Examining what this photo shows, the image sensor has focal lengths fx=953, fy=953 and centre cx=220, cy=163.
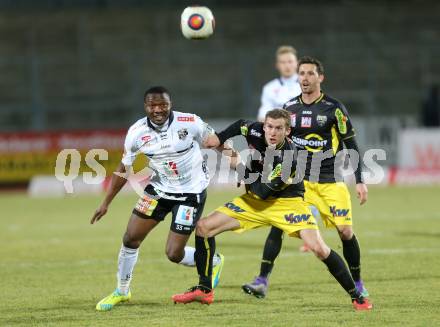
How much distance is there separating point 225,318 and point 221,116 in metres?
16.1

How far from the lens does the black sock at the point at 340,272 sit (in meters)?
7.65

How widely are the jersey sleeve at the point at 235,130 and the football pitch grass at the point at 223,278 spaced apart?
1444 millimetres

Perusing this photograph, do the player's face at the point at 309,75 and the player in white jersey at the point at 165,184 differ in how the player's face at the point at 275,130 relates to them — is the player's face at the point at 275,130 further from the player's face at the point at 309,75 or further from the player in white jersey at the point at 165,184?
the player's face at the point at 309,75

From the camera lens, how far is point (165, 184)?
8.40 m

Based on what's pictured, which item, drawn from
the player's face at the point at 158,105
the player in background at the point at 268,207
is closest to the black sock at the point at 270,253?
the player in background at the point at 268,207

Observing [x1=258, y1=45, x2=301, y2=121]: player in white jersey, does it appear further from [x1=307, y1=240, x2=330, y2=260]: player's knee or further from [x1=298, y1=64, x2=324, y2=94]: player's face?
[x1=307, y1=240, x2=330, y2=260]: player's knee

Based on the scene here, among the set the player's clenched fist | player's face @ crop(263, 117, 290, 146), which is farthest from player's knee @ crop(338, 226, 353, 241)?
the player's clenched fist

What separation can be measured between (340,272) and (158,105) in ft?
6.76

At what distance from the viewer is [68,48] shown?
2584 centimetres

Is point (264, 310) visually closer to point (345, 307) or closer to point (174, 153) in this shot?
point (345, 307)

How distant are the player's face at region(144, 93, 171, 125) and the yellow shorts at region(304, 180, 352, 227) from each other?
1596 mm

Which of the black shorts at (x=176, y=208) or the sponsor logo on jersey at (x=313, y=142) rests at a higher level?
the sponsor logo on jersey at (x=313, y=142)

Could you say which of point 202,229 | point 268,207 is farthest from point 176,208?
point 268,207

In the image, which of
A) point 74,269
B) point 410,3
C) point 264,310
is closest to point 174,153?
point 264,310
